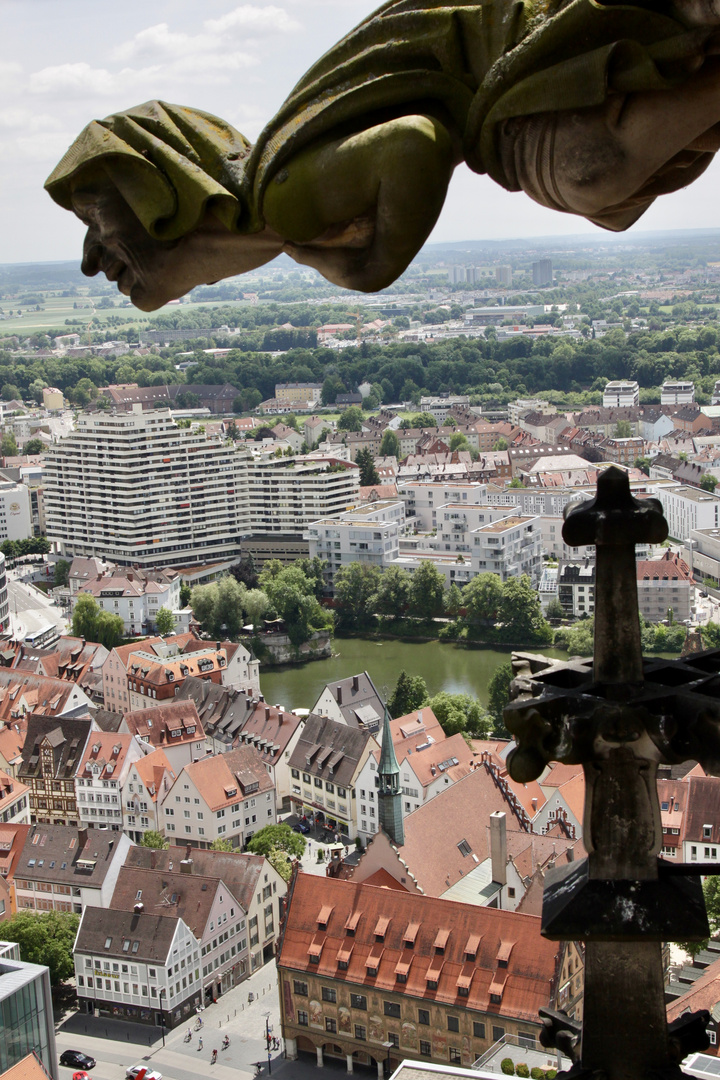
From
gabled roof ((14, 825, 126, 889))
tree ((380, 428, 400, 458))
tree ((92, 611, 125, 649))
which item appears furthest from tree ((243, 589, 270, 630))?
tree ((380, 428, 400, 458))

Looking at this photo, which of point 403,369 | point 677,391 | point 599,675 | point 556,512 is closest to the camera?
point 599,675

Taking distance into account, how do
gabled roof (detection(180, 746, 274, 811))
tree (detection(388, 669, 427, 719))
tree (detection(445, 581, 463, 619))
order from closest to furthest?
gabled roof (detection(180, 746, 274, 811)), tree (detection(388, 669, 427, 719)), tree (detection(445, 581, 463, 619))

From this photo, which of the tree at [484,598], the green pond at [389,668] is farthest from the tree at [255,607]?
the tree at [484,598]

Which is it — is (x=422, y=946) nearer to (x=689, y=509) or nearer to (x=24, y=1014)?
(x=24, y=1014)

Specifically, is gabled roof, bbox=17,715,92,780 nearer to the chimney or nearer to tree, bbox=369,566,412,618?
the chimney

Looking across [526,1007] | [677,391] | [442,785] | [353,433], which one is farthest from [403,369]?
[526,1007]

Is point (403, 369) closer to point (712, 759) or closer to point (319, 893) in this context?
point (319, 893)

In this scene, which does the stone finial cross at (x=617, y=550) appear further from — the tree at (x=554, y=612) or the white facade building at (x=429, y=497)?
the white facade building at (x=429, y=497)
